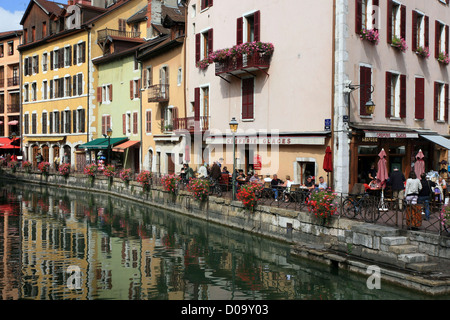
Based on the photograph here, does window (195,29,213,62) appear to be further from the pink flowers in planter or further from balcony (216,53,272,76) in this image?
the pink flowers in planter

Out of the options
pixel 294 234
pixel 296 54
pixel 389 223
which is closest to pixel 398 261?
pixel 389 223

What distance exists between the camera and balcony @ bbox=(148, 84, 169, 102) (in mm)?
29562

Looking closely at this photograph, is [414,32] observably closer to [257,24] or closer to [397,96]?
[397,96]

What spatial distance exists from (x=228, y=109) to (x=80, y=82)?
19.9 metres

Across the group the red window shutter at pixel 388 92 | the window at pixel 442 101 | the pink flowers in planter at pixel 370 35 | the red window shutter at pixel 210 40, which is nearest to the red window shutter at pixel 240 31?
the red window shutter at pixel 210 40

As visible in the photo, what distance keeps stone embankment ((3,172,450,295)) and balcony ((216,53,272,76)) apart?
5.61 metres

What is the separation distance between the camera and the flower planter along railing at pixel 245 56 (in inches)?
816

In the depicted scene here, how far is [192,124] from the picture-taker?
26578mm

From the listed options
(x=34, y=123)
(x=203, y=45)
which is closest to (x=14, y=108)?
(x=34, y=123)

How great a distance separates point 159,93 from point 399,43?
1466cm

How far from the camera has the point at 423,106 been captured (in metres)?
21.1

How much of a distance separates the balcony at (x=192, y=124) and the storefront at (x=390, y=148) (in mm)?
9101

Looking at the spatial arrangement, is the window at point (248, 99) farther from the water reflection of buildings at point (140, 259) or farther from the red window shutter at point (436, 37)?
the red window shutter at point (436, 37)

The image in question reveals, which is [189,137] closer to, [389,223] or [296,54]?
[296,54]
